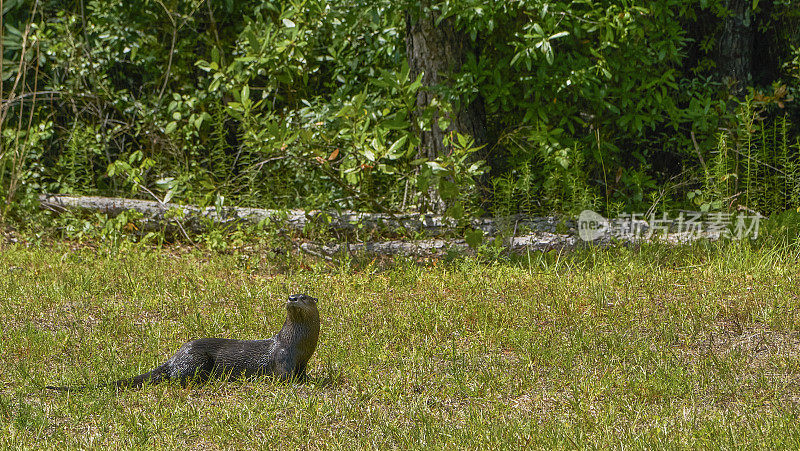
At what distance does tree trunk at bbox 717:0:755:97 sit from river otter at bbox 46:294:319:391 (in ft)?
19.9

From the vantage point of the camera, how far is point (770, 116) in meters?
9.04

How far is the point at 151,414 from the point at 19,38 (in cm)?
612

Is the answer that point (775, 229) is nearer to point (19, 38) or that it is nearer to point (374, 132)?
point (374, 132)

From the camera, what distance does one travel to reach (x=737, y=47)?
348 inches

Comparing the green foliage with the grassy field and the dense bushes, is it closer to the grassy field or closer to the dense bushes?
the dense bushes

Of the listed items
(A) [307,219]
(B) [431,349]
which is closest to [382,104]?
(A) [307,219]

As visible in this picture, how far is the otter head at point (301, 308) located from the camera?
425cm

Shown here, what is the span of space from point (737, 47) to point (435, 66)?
333cm

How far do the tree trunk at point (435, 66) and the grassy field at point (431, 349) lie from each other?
130 centimetres

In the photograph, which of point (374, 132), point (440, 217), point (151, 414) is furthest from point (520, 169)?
point (151, 414)

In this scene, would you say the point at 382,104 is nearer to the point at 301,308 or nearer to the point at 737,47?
the point at 301,308

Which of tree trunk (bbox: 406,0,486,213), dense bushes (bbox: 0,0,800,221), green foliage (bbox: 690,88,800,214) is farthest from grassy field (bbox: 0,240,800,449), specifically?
tree trunk (bbox: 406,0,486,213)

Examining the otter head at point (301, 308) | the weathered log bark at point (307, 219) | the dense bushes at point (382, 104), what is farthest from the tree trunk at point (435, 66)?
the otter head at point (301, 308)

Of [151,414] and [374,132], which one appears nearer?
[151,414]
